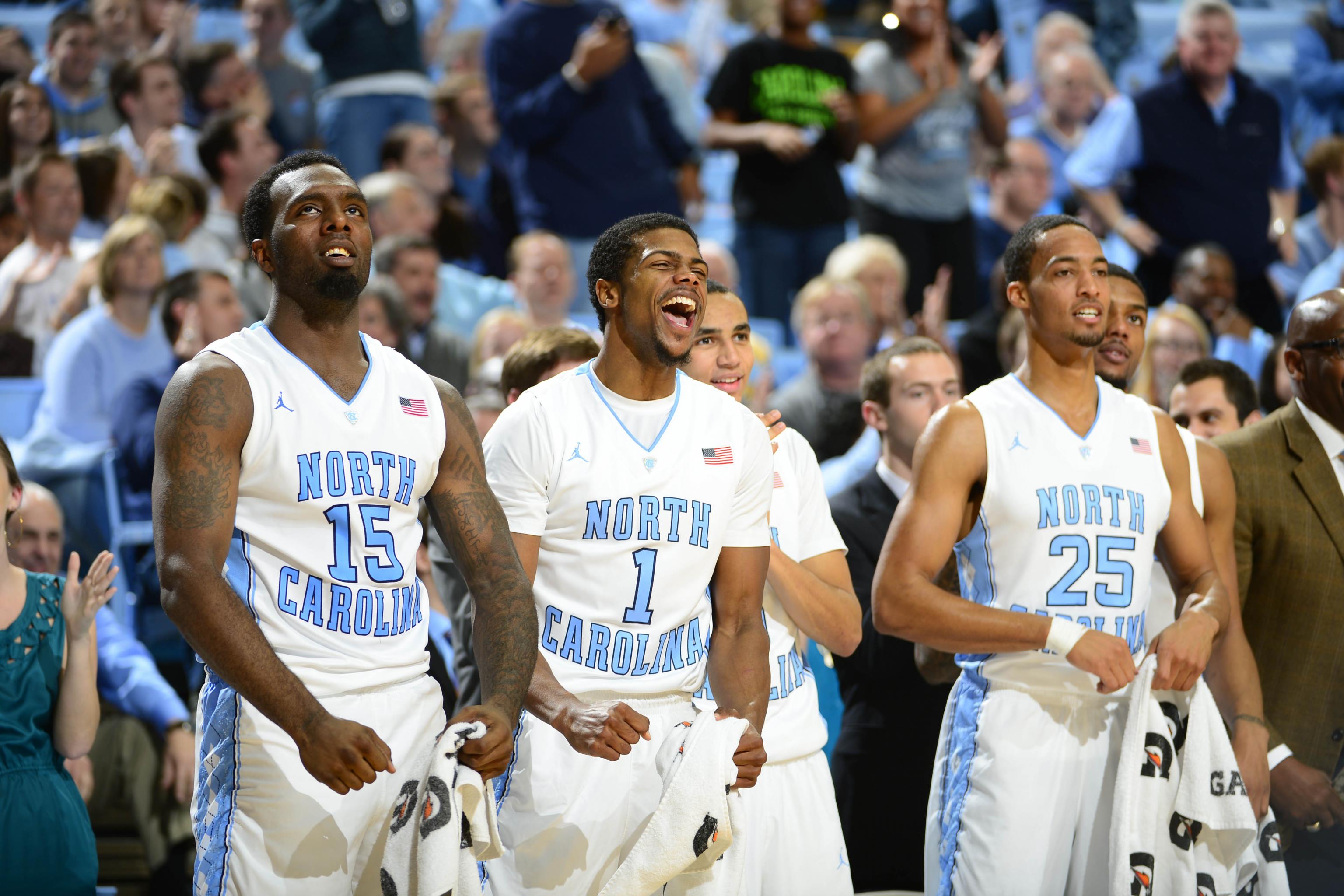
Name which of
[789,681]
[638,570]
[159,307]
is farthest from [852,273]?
[638,570]

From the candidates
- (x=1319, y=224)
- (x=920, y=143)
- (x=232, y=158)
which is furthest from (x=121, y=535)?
(x=1319, y=224)

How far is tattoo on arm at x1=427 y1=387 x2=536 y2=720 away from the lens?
10.1 ft

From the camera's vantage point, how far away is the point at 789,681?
3881mm

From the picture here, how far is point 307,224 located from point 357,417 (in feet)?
1.37

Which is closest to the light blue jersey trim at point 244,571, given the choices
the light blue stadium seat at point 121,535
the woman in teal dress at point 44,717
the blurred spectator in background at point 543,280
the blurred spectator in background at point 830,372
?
the woman in teal dress at point 44,717

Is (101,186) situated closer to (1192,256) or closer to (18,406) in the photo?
(18,406)

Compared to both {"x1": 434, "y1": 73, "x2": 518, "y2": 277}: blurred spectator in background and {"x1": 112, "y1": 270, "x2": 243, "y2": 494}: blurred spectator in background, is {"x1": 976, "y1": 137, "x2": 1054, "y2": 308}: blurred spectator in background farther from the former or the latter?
{"x1": 112, "y1": 270, "x2": 243, "y2": 494}: blurred spectator in background

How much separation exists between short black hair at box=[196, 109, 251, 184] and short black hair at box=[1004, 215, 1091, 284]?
16.9 feet

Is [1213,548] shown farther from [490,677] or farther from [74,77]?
[74,77]

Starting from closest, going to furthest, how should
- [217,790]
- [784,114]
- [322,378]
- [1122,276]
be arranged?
[217,790] → [322,378] → [1122,276] → [784,114]

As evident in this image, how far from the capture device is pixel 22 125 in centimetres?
828

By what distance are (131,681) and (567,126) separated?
14.2 feet

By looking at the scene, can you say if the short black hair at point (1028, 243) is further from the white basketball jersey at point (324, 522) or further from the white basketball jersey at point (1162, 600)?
the white basketball jersey at point (324, 522)

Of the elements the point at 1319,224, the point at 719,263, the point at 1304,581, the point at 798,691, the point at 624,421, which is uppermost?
the point at 1319,224
